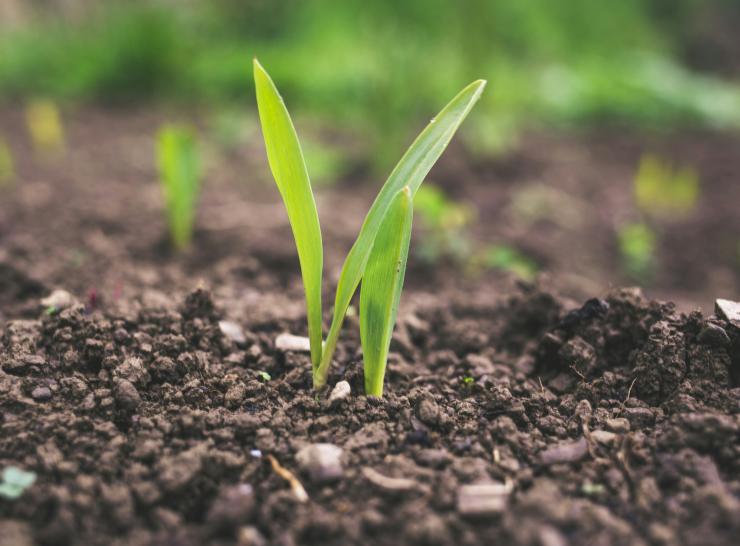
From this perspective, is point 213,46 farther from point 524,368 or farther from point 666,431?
point 666,431

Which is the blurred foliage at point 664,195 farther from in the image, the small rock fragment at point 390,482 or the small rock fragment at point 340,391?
the small rock fragment at point 390,482

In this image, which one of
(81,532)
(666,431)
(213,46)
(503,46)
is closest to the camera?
(81,532)

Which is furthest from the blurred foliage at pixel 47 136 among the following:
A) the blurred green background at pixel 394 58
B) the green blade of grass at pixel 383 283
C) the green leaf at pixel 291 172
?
the green blade of grass at pixel 383 283

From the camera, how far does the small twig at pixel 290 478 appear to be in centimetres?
107

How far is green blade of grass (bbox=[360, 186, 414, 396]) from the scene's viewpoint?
114cm

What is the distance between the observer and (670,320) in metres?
1.40

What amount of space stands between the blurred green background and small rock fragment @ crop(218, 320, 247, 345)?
188cm

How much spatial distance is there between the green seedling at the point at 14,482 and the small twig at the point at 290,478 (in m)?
0.37

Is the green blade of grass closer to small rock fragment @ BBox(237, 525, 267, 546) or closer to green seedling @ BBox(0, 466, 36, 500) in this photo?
small rock fragment @ BBox(237, 525, 267, 546)

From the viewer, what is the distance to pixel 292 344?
1512mm

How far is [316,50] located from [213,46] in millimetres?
850

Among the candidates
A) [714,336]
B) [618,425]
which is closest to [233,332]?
[618,425]

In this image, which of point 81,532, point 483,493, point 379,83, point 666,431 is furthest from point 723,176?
point 81,532

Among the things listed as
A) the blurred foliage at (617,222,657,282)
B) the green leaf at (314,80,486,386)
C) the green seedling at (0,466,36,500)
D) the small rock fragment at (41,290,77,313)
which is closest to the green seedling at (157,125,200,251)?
the small rock fragment at (41,290,77,313)
